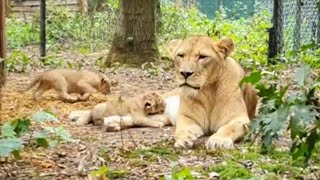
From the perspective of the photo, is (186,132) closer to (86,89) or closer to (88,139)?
(88,139)

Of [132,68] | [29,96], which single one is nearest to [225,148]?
[29,96]

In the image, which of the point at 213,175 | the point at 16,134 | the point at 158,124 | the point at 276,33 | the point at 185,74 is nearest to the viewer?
the point at 16,134

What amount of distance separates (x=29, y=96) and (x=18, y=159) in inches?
147

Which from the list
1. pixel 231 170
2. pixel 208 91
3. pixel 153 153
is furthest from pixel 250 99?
pixel 231 170

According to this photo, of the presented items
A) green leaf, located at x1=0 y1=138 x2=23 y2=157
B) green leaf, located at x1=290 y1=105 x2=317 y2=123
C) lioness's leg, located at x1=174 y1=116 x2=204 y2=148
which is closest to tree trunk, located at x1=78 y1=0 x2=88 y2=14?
lioness's leg, located at x1=174 y1=116 x2=204 y2=148

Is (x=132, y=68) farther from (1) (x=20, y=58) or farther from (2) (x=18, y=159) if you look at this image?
(2) (x=18, y=159)

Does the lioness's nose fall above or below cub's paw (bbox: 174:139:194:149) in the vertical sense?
above

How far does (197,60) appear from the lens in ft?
18.7

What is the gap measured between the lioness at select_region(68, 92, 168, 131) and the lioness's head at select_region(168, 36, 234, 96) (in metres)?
0.89

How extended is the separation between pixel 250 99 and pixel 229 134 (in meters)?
0.72

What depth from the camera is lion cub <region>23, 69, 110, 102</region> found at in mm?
8273

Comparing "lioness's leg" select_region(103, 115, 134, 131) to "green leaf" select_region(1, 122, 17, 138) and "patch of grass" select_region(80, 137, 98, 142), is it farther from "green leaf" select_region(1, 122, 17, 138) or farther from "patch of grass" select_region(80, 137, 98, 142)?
"green leaf" select_region(1, 122, 17, 138)

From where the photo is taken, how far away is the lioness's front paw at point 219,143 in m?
5.33

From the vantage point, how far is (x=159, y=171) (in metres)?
4.68
